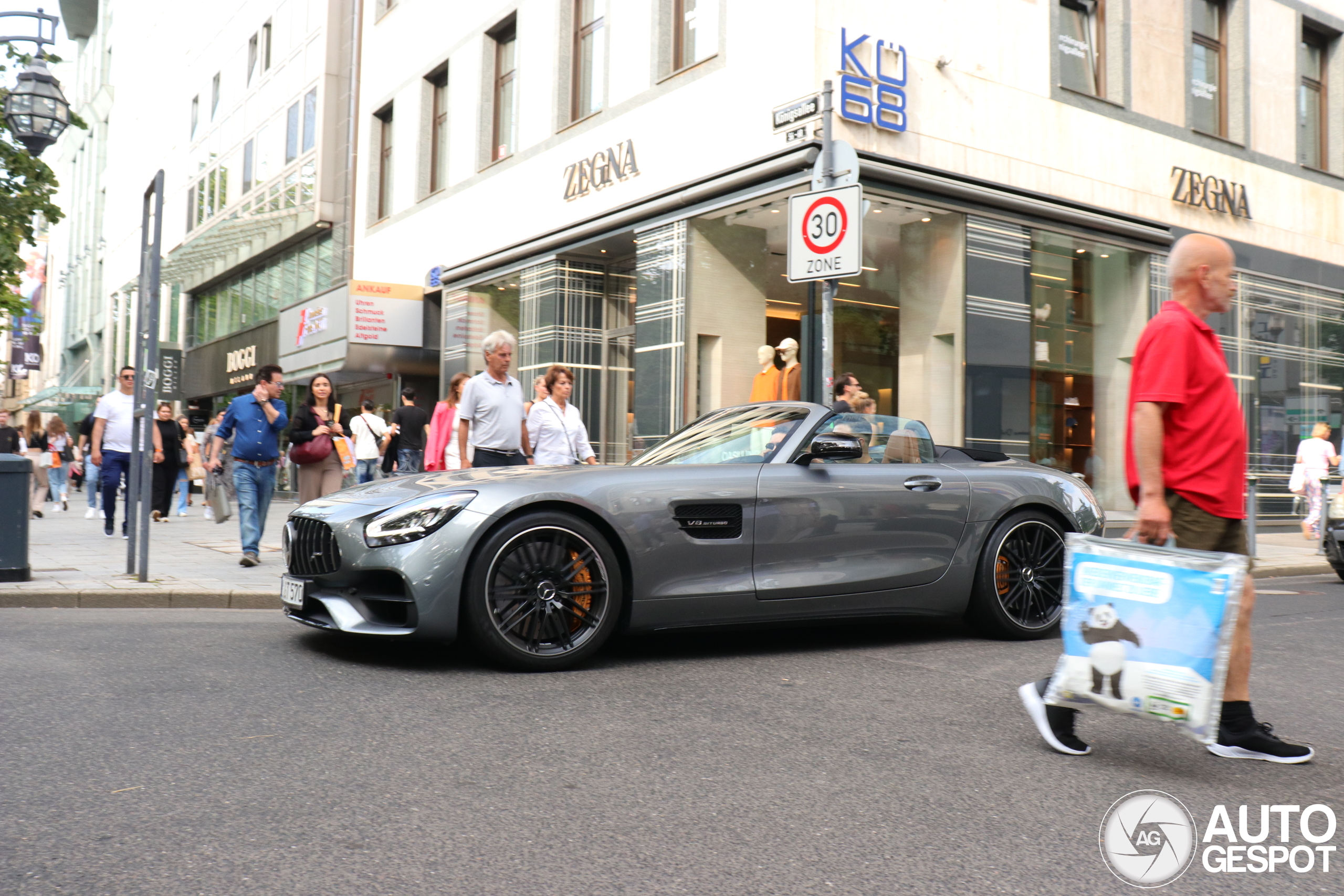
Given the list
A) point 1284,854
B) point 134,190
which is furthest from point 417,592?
point 134,190

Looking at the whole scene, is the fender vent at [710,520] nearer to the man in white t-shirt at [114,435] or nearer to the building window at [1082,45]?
the man in white t-shirt at [114,435]

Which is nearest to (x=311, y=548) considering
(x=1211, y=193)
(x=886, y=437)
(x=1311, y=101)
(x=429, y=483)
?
(x=429, y=483)

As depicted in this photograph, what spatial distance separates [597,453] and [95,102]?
51.4 meters

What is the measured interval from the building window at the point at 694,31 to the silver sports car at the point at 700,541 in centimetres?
868

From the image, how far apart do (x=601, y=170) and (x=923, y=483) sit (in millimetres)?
10501

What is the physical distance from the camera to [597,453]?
16484 millimetres

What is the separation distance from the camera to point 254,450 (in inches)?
359

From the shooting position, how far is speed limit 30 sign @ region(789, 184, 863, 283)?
8273mm

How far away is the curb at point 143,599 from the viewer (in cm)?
713

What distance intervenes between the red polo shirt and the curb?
5569mm

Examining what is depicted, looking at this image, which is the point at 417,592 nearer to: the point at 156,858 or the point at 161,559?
the point at 156,858

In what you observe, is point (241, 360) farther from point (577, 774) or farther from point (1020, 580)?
point (577, 774)

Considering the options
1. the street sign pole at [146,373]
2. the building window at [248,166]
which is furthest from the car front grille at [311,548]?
the building window at [248,166]

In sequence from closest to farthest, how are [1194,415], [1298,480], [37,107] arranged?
[1194,415]
[37,107]
[1298,480]
